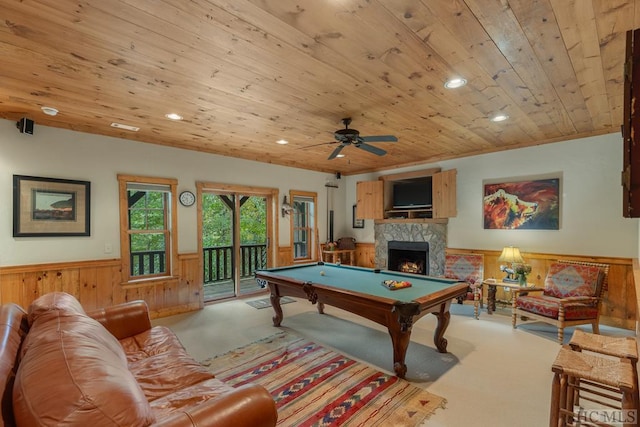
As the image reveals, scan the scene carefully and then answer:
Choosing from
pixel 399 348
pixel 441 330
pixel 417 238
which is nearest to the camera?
pixel 399 348

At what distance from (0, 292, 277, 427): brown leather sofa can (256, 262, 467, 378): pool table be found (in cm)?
147

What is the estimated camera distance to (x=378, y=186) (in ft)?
21.1

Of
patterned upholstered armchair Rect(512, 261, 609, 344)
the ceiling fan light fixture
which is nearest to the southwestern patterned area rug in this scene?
patterned upholstered armchair Rect(512, 261, 609, 344)

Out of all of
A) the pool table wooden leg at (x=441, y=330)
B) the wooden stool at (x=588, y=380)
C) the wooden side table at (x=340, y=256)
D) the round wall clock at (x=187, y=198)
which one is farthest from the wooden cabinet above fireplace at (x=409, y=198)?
the wooden stool at (x=588, y=380)

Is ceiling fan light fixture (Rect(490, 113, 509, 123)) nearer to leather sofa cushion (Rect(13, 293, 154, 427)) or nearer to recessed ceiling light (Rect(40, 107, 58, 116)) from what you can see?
leather sofa cushion (Rect(13, 293, 154, 427))

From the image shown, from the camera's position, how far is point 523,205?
186 inches

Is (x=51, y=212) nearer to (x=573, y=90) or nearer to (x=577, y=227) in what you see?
(x=573, y=90)

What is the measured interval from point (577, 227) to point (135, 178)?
6.43m

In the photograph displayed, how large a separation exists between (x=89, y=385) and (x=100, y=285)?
3811mm

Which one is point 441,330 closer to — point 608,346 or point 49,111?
point 608,346

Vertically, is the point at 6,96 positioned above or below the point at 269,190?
above

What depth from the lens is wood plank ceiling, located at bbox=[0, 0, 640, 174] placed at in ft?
5.74

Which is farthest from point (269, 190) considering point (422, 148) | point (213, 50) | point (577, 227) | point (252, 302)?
point (577, 227)

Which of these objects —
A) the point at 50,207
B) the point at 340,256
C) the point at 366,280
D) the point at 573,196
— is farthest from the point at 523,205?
the point at 50,207
